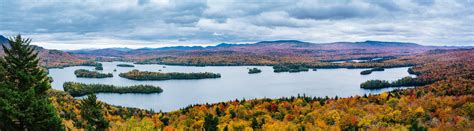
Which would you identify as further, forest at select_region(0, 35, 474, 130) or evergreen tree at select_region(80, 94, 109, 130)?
evergreen tree at select_region(80, 94, 109, 130)

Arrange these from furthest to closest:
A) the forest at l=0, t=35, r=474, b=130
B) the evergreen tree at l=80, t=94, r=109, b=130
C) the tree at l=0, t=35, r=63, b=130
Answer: the evergreen tree at l=80, t=94, r=109, b=130 → the forest at l=0, t=35, r=474, b=130 → the tree at l=0, t=35, r=63, b=130

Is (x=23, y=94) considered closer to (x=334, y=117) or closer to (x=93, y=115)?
(x=93, y=115)

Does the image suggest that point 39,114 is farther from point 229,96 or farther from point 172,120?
point 229,96

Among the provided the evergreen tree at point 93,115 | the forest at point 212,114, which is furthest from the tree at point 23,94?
the evergreen tree at point 93,115

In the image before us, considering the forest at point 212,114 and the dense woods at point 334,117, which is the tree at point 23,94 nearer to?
the forest at point 212,114

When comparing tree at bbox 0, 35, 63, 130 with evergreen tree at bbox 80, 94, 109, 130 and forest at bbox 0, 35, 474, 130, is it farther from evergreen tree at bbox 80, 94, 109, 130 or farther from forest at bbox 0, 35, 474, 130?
evergreen tree at bbox 80, 94, 109, 130

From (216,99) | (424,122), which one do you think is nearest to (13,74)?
(424,122)

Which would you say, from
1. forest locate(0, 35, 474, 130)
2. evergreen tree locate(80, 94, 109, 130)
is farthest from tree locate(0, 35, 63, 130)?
evergreen tree locate(80, 94, 109, 130)

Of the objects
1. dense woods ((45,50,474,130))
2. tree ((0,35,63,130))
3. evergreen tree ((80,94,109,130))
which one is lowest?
dense woods ((45,50,474,130))
